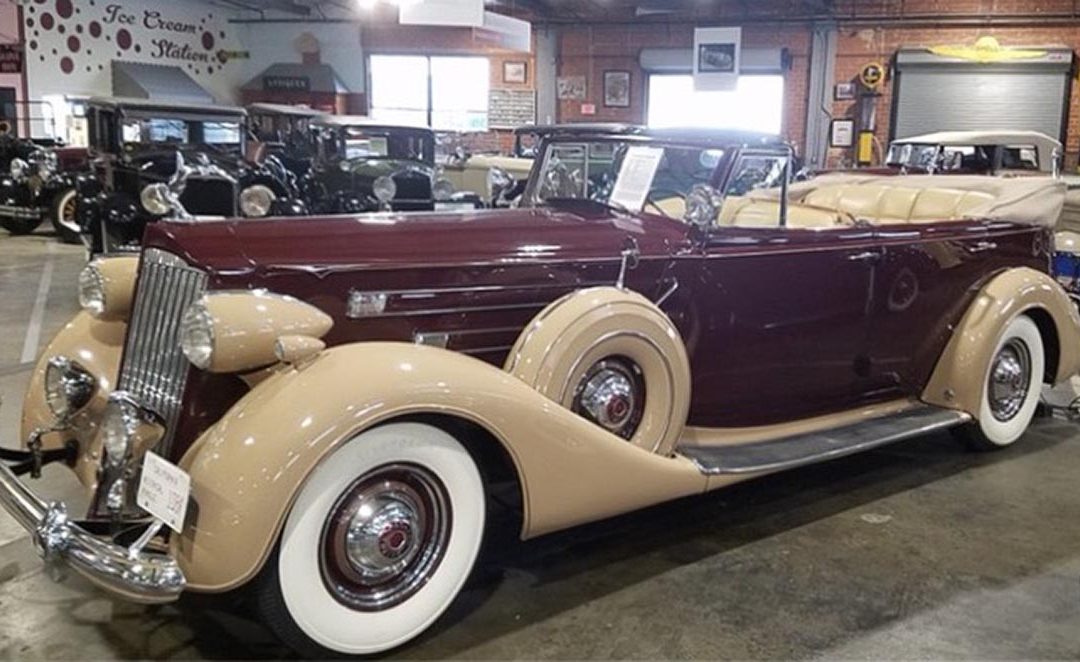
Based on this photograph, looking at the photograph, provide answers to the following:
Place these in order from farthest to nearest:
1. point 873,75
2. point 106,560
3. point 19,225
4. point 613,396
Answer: point 873,75
point 19,225
point 613,396
point 106,560

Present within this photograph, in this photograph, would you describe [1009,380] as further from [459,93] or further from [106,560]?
[459,93]

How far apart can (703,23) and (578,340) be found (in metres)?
15.9

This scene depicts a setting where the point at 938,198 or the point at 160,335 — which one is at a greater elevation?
the point at 938,198

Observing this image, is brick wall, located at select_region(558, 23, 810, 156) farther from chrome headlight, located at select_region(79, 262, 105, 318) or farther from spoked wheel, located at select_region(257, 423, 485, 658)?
spoked wheel, located at select_region(257, 423, 485, 658)

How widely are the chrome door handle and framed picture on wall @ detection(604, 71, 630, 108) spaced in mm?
14888

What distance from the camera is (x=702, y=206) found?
11.2 ft

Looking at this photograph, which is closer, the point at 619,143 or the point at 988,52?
the point at 619,143

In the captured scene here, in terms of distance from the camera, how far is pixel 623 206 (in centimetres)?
374

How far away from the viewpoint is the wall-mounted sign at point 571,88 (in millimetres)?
18625

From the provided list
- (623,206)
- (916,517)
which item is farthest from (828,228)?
(916,517)

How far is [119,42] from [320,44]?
3.98 meters

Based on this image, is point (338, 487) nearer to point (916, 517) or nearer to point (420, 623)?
point (420, 623)

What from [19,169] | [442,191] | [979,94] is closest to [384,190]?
[442,191]

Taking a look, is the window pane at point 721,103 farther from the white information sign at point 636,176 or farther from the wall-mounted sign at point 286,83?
the white information sign at point 636,176
